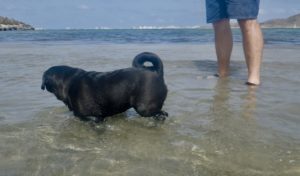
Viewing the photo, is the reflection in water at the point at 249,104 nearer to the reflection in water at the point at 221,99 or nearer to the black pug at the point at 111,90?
the reflection in water at the point at 221,99

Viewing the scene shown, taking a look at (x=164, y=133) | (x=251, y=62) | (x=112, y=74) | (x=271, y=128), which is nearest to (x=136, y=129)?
(x=164, y=133)

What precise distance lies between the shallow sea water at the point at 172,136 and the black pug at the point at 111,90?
0.46 feet

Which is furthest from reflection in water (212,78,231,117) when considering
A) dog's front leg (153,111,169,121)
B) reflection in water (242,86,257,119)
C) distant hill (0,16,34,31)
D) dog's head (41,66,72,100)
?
distant hill (0,16,34,31)

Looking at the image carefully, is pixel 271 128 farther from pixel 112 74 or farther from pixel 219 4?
pixel 219 4

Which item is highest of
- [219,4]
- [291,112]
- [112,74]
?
[219,4]

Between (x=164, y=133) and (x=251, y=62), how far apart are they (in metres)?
2.47

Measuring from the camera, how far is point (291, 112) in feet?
13.7

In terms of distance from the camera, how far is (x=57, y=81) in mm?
4098

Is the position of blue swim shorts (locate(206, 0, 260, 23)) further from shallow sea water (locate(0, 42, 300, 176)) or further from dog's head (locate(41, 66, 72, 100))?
dog's head (locate(41, 66, 72, 100))

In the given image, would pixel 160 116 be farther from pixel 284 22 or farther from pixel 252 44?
pixel 284 22

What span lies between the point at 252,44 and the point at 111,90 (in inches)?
97.5

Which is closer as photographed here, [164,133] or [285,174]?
[285,174]

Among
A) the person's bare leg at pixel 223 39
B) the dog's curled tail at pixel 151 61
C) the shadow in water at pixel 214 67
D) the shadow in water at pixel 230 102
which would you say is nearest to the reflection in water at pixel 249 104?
the shadow in water at pixel 230 102

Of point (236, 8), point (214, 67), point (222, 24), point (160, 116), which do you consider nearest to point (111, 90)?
point (160, 116)
